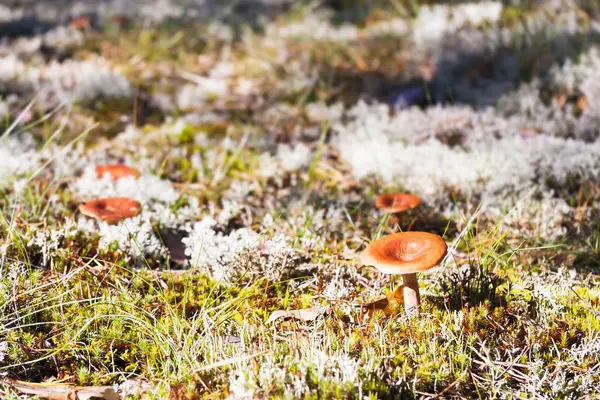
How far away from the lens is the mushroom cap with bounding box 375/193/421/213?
381cm

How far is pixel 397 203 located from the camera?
12.8ft

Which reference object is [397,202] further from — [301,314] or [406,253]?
[301,314]

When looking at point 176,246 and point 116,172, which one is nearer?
point 176,246

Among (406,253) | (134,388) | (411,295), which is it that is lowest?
(134,388)

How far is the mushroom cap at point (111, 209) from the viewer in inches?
141

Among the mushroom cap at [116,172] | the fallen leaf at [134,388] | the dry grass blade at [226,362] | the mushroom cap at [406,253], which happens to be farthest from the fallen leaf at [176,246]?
the mushroom cap at [406,253]

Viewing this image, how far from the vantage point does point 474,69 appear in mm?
6793

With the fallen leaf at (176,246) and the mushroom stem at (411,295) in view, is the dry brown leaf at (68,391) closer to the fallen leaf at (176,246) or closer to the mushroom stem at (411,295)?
the fallen leaf at (176,246)

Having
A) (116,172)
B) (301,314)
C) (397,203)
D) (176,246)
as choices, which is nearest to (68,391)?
(301,314)

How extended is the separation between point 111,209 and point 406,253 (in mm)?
1948

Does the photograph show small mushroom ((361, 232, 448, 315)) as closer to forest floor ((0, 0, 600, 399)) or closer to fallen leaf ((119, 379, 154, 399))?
forest floor ((0, 0, 600, 399))

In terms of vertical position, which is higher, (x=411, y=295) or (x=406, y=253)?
(x=406, y=253)

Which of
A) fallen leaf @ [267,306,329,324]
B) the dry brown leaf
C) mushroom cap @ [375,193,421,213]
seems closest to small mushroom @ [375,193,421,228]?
mushroom cap @ [375,193,421,213]

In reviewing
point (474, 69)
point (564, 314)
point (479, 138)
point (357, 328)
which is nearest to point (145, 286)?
point (357, 328)
